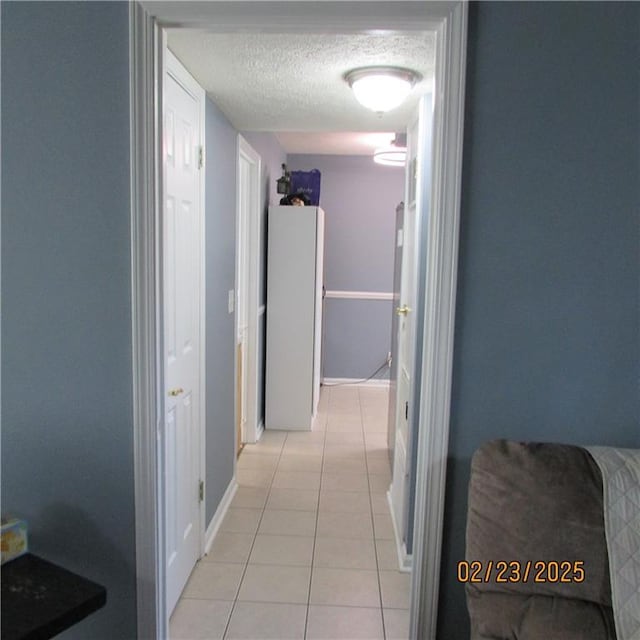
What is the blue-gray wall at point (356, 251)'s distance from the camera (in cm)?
581

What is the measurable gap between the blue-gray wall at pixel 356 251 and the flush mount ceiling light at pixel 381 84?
11.9 ft

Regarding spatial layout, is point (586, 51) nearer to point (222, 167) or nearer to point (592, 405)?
point (592, 405)

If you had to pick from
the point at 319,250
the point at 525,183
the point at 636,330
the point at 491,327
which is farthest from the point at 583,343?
the point at 319,250

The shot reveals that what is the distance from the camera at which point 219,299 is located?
2885 mm

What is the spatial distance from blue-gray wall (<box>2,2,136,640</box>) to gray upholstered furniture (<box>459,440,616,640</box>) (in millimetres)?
1016

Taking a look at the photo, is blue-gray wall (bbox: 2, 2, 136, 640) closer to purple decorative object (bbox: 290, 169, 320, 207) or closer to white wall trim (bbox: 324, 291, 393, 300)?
purple decorative object (bbox: 290, 169, 320, 207)

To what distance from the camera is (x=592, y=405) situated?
1641 mm

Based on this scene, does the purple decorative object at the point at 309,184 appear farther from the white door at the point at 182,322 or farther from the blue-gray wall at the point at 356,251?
the white door at the point at 182,322

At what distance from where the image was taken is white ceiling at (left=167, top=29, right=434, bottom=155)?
1791 mm

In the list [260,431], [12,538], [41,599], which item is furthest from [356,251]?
[41,599]

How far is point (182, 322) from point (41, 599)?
44.0 inches

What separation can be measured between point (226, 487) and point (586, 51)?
2663mm

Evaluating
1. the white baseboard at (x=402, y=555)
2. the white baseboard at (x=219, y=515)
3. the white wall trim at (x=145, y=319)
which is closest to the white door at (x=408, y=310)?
the white baseboard at (x=402, y=555)
